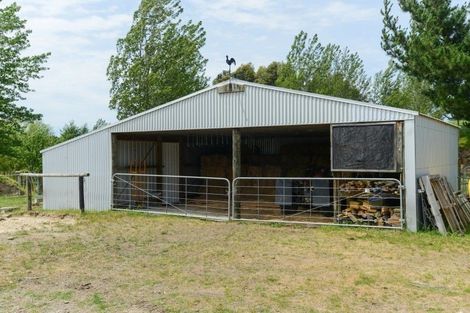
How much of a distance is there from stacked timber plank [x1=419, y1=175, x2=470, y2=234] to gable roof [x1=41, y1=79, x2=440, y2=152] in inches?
66.4

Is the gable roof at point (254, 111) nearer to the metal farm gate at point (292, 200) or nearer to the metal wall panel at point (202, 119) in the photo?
the metal wall panel at point (202, 119)

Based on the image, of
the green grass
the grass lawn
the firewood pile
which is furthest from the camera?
the green grass

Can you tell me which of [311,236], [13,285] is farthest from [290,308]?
[311,236]

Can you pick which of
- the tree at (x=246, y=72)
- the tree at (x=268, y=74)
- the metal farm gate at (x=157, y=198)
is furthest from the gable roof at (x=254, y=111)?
the tree at (x=246, y=72)

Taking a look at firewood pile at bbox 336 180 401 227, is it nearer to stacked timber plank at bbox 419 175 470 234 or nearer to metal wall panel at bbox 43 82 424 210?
stacked timber plank at bbox 419 175 470 234

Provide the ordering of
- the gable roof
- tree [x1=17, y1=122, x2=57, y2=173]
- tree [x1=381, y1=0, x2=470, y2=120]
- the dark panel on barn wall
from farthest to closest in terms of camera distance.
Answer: tree [x1=17, y1=122, x2=57, y2=173]
tree [x1=381, y1=0, x2=470, y2=120]
the gable roof
the dark panel on barn wall

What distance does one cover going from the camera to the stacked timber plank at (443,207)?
9.60 meters

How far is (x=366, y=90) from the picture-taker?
3447 centimetres

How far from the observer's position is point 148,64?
2761 centimetres

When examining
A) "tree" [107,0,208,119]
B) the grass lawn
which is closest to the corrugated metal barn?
the grass lawn

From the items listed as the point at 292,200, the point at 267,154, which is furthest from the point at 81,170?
the point at 267,154

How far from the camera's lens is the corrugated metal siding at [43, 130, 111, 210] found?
46.8ft

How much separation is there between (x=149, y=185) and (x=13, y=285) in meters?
9.61

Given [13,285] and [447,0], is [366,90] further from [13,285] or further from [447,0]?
[13,285]
